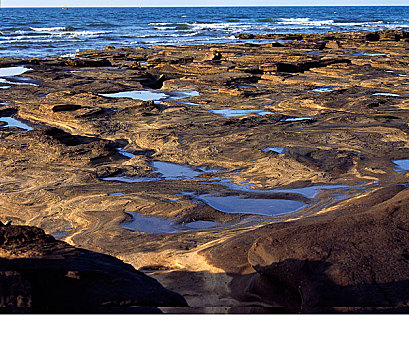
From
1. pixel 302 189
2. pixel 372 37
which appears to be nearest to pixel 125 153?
pixel 302 189

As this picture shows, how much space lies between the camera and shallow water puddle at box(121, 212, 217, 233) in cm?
536

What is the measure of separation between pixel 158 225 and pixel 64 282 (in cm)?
244

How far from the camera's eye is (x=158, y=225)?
5.48 meters

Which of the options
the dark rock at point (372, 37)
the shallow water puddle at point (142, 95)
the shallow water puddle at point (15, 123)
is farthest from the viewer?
the dark rock at point (372, 37)

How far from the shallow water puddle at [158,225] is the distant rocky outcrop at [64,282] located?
170 cm

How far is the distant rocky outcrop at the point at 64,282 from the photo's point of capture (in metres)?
2.80

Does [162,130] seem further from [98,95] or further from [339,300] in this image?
[339,300]

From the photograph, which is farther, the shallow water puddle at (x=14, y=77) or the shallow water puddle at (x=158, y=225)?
the shallow water puddle at (x=14, y=77)

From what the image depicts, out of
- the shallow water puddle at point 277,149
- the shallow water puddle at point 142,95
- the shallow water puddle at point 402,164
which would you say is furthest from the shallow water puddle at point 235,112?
the shallow water puddle at point 402,164

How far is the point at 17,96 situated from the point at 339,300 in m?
11.2

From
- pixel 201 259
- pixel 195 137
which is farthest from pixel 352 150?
pixel 201 259

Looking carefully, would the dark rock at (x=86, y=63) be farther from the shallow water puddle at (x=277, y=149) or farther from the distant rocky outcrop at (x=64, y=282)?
the distant rocky outcrop at (x=64, y=282)

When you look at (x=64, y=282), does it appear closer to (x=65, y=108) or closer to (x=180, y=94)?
(x=65, y=108)

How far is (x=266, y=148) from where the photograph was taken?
8.16m
